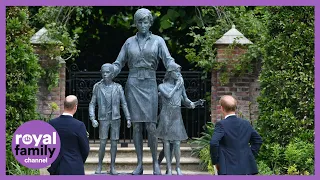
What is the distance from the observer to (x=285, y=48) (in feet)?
39.2

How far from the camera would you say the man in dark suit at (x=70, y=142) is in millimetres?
8453

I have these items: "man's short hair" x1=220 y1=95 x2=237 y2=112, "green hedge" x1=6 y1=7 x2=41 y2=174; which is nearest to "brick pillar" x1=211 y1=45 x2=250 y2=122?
"green hedge" x1=6 y1=7 x2=41 y2=174

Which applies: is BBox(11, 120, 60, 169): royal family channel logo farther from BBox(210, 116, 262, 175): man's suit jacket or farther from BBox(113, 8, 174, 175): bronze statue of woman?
BBox(210, 116, 262, 175): man's suit jacket

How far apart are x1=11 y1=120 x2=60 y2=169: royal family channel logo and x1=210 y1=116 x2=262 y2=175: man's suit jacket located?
5.56 ft

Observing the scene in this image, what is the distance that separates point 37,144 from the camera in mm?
8891

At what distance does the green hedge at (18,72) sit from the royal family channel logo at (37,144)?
2184mm

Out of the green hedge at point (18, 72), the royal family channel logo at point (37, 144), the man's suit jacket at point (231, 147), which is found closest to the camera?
the man's suit jacket at point (231, 147)

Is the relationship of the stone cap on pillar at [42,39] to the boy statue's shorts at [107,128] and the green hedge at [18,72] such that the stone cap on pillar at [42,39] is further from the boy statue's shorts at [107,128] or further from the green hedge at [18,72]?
the boy statue's shorts at [107,128]

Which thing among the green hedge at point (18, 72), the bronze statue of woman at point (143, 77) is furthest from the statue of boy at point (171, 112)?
the green hedge at point (18, 72)

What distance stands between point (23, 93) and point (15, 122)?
0.45 meters

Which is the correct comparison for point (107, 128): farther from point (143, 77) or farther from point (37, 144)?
point (37, 144)

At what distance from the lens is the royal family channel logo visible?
859 centimetres

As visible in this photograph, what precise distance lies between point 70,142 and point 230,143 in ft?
5.58

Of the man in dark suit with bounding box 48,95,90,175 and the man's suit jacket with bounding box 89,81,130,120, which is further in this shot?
the man's suit jacket with bounding box 89,81,130,120
